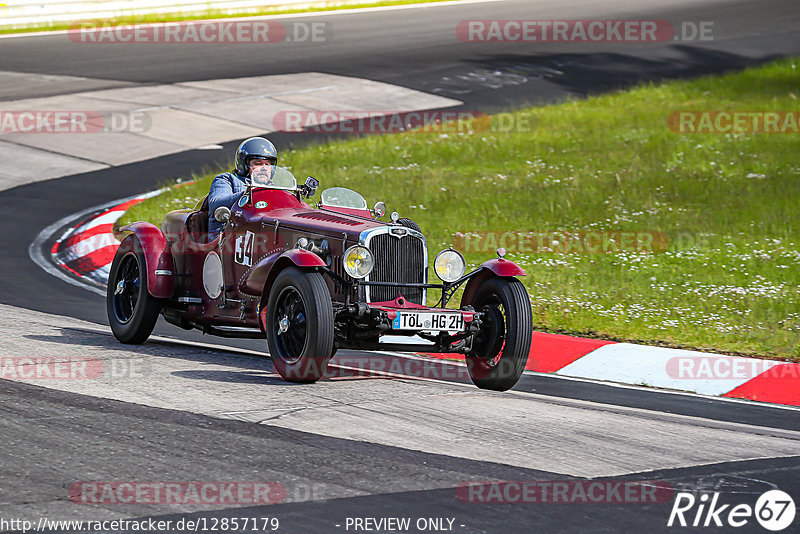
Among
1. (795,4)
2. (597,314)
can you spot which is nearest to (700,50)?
(795,4)

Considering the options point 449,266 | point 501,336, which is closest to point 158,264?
point 449,266

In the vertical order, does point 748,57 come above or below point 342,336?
above

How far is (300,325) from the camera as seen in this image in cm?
771

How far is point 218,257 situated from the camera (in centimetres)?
902

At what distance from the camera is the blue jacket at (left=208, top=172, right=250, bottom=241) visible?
9094mm

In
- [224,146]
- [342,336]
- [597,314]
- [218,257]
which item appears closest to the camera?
[342,336]

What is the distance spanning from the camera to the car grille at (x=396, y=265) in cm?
802

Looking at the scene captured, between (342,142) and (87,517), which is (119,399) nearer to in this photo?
(87,517)

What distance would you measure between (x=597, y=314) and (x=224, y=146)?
10.1 meters

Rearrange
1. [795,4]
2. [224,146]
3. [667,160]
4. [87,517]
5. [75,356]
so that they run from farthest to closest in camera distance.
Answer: [795,4] < [224,146] < [667,160] < [75,356] < [87,517]
